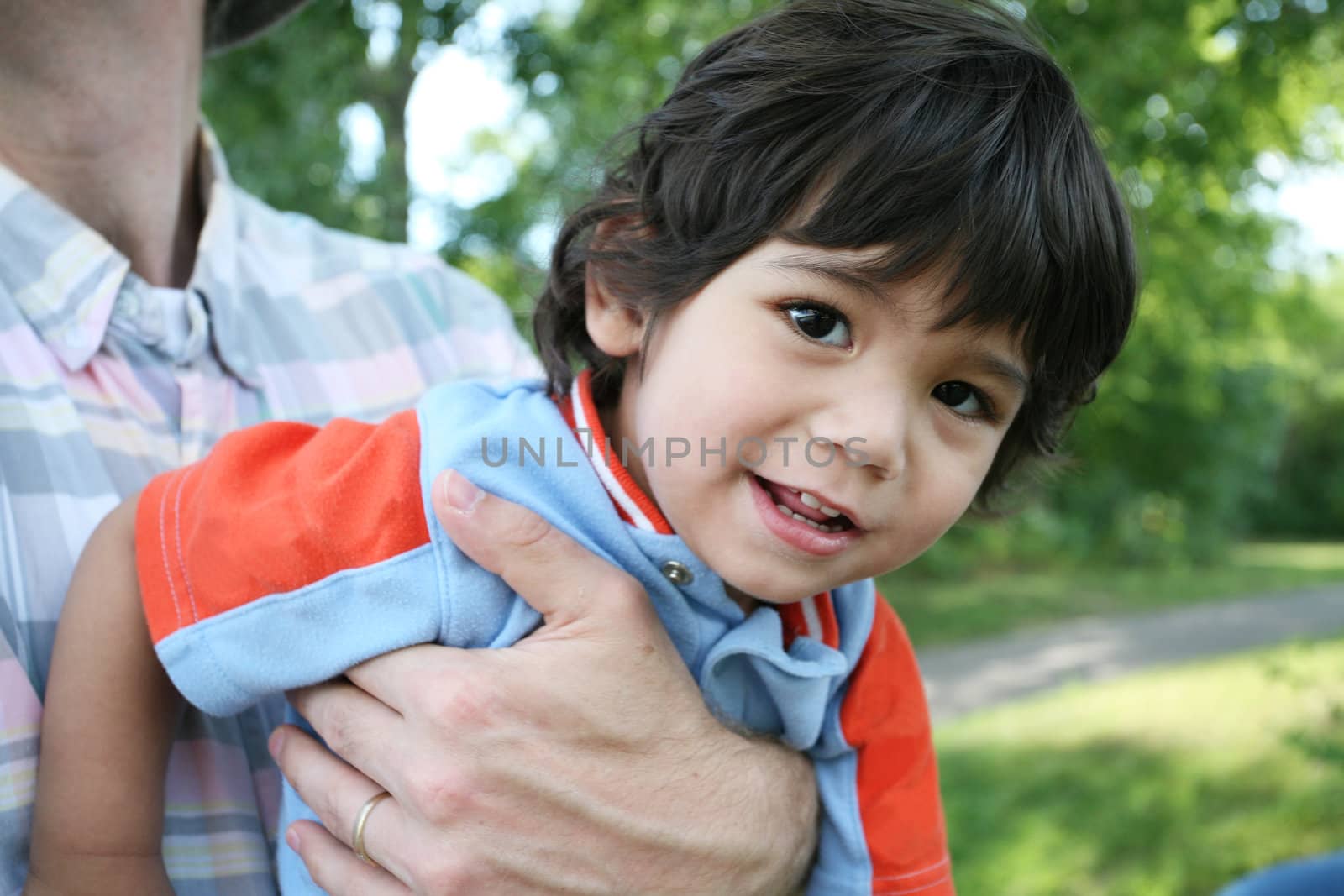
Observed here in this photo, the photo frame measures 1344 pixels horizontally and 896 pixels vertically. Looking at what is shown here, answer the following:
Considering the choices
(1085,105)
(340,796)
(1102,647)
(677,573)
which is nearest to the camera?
(340,796)

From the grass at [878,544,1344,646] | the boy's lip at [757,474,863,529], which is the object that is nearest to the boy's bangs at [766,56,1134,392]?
the boy's lip at [757,474,863,529]

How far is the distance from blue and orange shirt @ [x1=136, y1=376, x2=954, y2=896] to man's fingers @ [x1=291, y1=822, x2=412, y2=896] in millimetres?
69

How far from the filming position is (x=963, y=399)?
1547 millimetres

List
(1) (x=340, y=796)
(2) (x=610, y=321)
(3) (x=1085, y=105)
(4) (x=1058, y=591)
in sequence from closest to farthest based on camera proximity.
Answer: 1. (1) (x=340, y=796)
2. (2) (x=610, y=321)
3. (3) (x=1085, y=105)
4. (4) (x=1058, y=591)

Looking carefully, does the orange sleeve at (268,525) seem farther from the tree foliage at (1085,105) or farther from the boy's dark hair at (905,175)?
the tree foliage at (1085,105)

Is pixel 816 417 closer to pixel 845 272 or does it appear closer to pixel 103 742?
pixel 845 272

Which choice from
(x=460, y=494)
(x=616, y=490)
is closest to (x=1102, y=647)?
(x=616, y=490)

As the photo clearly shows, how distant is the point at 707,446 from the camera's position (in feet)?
4.92

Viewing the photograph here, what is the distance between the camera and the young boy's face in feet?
4.69

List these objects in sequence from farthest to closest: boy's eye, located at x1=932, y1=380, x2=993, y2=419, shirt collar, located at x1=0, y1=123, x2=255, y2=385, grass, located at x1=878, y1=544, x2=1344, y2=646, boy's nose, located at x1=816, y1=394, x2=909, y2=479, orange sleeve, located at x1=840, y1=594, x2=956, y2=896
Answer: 1. grass, located at x1=878, y1=544, x2=1344, y2=646
2. orange sleeve, located at x1=840, y1=594, x2=956, y2=896
3. shirt collar, located at x1=0, y1=123, x2=255, y2=385
4. boy's eye, located at x1=932, y1=380, x2=993, y2=419
5. boy's nose, located at x1=816, y1=394, x2=909, y2=479

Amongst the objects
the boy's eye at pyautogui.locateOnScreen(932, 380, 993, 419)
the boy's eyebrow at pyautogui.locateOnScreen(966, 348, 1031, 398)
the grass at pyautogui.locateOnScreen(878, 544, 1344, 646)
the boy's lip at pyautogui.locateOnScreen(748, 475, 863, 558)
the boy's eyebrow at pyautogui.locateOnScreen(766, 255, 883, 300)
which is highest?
the boy's eyebrow at pyautogui.locateOnScreen(766, 255, 883, 300)

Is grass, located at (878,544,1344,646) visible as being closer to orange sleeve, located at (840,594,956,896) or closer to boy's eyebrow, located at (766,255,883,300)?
orange sleeve, located at (840,594,956,896)

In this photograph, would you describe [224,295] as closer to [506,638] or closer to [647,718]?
[506,638]

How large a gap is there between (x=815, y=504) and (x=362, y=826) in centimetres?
75
